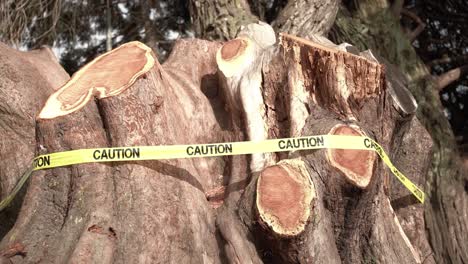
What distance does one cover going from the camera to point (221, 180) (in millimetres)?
2893

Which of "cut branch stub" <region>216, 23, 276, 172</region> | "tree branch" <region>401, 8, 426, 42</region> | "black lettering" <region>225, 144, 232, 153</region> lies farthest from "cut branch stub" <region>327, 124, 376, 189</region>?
"tree branch" <region>401, 8, 426, 42</region>

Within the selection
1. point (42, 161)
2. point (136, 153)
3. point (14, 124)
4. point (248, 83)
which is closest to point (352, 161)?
point (248, 83)

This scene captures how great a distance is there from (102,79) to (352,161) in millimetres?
1044

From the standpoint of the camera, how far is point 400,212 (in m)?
3.12

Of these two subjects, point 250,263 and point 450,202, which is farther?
point 450,202

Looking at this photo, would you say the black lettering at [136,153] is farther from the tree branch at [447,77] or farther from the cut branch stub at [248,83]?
the tree branch at [447,77]

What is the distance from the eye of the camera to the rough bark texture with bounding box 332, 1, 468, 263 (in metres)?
4.46

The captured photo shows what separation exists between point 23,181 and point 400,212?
178 cm

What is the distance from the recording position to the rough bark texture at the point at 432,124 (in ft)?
14.6

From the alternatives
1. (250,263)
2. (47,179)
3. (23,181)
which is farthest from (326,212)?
(23,181)

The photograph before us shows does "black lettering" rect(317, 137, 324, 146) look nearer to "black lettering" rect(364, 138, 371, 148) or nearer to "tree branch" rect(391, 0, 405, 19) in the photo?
"black lettering" rect(364, 138, 371, 148)

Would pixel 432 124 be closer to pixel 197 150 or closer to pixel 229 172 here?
pixel 229 172

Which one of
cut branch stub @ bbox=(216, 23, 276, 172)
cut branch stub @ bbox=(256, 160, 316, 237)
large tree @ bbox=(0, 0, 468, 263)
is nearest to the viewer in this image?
cut branch stub @ bbox=(256, 160, 316, 237)

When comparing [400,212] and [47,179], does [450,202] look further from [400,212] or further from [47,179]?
[47,179]
